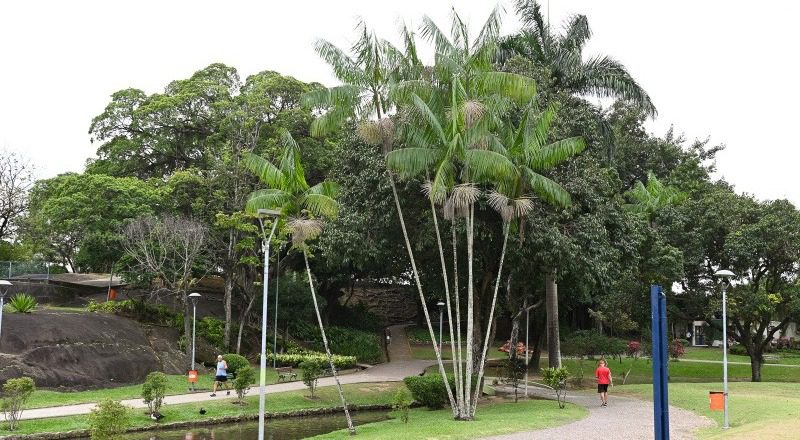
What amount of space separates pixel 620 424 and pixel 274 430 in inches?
378

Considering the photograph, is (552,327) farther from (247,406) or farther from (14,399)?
(14,399)

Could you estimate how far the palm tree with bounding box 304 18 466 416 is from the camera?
65.3 feet

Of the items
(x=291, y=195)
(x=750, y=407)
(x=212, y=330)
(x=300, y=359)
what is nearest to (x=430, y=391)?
(x=291, y=195)

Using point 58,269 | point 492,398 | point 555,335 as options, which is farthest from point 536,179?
point 58,269

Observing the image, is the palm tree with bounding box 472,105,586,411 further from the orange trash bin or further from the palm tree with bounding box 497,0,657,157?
the palm tree with bounding box 497,0,657,157

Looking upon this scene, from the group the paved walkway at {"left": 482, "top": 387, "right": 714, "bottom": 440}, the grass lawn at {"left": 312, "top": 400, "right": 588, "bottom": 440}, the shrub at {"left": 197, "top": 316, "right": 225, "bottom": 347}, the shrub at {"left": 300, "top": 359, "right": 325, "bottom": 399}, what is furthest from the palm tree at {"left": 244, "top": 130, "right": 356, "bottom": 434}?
the shrub at {"left": 197, "top": 316, "right": 225, "bottom": 347}

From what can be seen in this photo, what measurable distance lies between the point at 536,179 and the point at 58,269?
34.3 m

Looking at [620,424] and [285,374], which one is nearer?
[620,424]

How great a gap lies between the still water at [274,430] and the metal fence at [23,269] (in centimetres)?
2052

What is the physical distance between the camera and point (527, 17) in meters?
31.1

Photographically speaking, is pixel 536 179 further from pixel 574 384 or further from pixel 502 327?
pixel 502 327

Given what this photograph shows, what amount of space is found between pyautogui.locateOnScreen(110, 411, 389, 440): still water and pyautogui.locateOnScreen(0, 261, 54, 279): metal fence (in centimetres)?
2052

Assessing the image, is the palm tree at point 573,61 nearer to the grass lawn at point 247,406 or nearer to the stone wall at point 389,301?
the grass lawn at point 247,406

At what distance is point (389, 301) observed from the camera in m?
59.6
